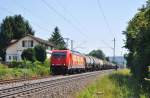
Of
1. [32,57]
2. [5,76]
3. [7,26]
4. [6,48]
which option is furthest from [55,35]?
[5,76]

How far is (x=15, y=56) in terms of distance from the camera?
10388cm

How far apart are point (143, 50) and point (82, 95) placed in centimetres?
2220

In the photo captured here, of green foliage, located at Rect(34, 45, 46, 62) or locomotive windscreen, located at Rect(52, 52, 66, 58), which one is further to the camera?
green foliage, located at Rect(34, 45, 46, 62)

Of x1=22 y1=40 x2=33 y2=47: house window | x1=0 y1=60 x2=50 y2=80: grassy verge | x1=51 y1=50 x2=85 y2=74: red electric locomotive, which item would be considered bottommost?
x1=0 y1=60 x2=50 y2=80: grassy verge

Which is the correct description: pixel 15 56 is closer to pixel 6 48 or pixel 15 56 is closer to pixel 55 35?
pixel 6 48

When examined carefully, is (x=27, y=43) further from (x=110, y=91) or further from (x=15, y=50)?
(x=110, y=91)

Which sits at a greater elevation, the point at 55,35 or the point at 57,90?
the point at 55,35

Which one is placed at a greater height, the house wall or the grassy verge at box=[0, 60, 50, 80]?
the house wall

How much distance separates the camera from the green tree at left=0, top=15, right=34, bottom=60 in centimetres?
11444

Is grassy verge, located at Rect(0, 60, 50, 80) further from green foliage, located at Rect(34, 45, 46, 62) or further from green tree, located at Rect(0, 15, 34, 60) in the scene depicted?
green tree, located at Rect(0, 15, 34, 60)

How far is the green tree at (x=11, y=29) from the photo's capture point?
114 metres

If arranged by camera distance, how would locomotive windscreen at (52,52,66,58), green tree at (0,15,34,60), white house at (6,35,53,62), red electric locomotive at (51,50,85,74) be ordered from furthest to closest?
green tree at (0,15,34,60), white house at (6,35,53,62), locomotive windscreen at (52,52,66,58), red electric locomotive at (51,50,85,74)

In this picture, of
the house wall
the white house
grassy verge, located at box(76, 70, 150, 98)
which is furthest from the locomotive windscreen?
the house wall

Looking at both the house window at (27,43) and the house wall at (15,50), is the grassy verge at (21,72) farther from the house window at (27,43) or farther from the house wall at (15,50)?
the house window at (27,43)
